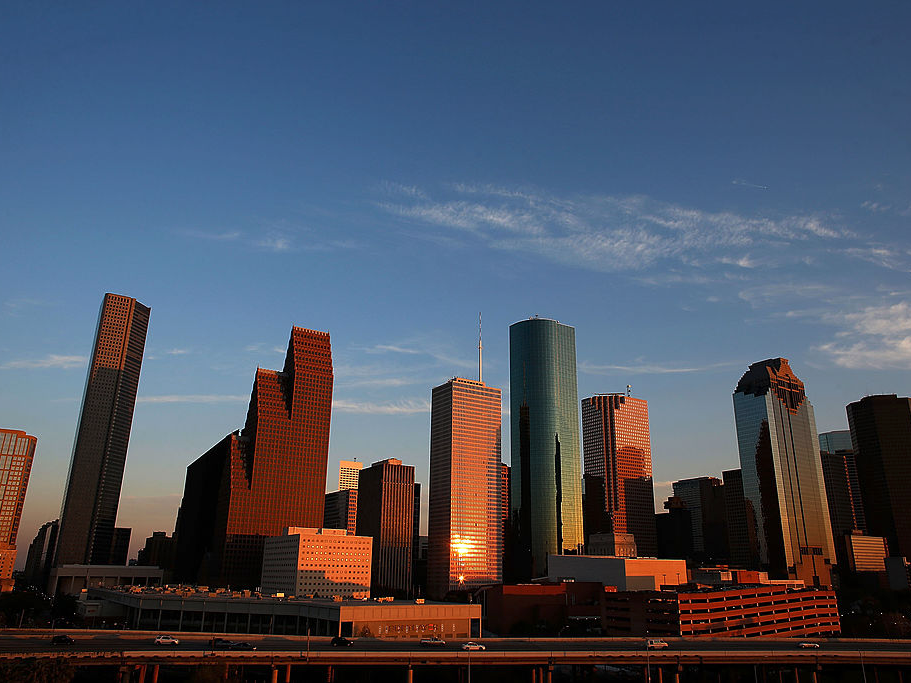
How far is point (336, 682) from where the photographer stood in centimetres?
12975

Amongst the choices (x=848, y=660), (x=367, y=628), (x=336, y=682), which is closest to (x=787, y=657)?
(x=848, y=660)

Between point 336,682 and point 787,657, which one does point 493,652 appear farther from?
point 787,657

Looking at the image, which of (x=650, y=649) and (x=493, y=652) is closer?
(x=493, y=652)

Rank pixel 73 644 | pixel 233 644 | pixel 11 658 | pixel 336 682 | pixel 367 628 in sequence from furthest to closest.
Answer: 1. pixel 367 628
2. pixel 336 682
3. pixel 233 644
4. pixel 73 644
5. pixel 11 658

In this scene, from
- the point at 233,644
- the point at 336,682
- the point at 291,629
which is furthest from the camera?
the point at 291,629

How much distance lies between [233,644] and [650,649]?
233 ft

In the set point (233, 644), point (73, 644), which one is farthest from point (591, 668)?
point (73, 644)

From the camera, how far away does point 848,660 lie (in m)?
125

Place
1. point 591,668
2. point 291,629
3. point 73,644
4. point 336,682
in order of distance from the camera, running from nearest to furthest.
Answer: point 73,644 < point 336,682 < point 591,668 < point 291,629

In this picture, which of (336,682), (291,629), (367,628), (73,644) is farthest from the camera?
(291,629)

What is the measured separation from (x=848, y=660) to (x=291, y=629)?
445 feet

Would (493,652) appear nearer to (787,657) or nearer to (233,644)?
(233,644)

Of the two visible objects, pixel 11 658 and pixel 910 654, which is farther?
pixel 910 654

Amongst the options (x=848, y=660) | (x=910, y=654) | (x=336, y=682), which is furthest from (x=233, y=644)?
(x=910, y=654)
